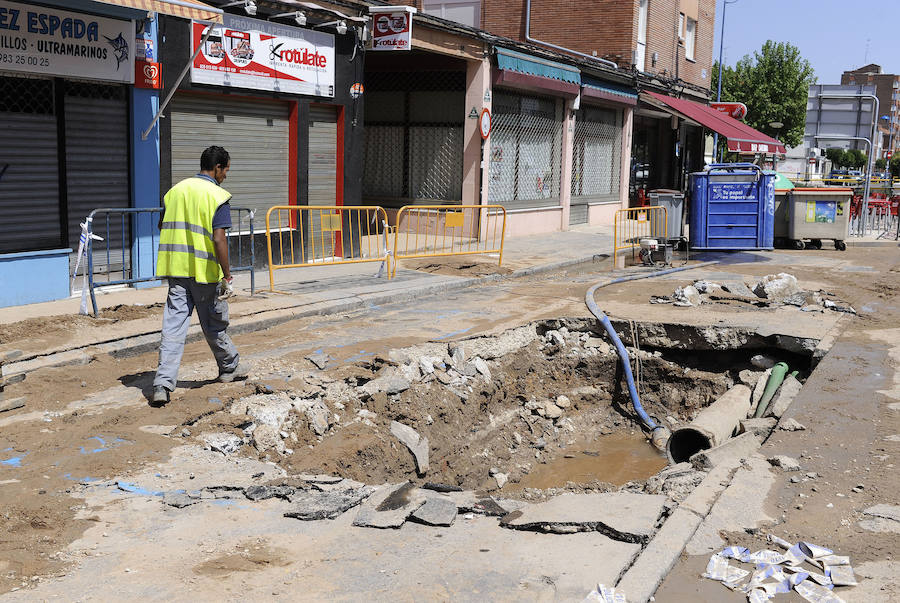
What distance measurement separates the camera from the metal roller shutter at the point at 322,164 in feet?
48.4

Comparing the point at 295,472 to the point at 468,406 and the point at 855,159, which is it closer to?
the point at 468,406

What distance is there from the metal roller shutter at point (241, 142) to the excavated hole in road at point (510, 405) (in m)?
5.67

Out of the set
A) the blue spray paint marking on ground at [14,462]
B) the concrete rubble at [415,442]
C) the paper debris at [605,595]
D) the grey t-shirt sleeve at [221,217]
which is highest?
the grey t-shirt sleeve at [221,217]

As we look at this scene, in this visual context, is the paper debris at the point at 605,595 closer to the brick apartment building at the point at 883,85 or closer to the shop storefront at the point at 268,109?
the shop storefront at the point at 268,109

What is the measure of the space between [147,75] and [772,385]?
845 cm

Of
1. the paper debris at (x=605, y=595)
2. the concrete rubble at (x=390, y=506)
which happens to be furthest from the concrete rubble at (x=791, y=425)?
the paper debris at (x=605, y=595)

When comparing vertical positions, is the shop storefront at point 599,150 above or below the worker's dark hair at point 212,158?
above

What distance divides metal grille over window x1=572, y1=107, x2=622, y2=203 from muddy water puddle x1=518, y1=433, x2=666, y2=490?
1583 centimetres

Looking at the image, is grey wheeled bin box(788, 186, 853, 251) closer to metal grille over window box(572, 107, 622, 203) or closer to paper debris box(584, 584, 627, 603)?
metal grille over window box(572, 107, 622, 203)

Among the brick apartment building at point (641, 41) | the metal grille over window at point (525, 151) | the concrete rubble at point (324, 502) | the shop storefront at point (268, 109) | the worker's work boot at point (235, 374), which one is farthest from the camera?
the brick apartment building at point (641, 41)

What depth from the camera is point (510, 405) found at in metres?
8.70

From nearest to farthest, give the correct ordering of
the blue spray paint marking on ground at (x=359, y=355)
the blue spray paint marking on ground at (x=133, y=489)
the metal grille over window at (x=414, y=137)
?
the blue spray paint marking on ground at (x=133, y=489)
the blue spray paint marking on ground at (x=359, y=355)
the metal grille over window at (x=414, y=137)

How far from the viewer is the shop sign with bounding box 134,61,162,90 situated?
1131cm

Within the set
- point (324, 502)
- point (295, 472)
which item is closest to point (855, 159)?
point (295, 472)
